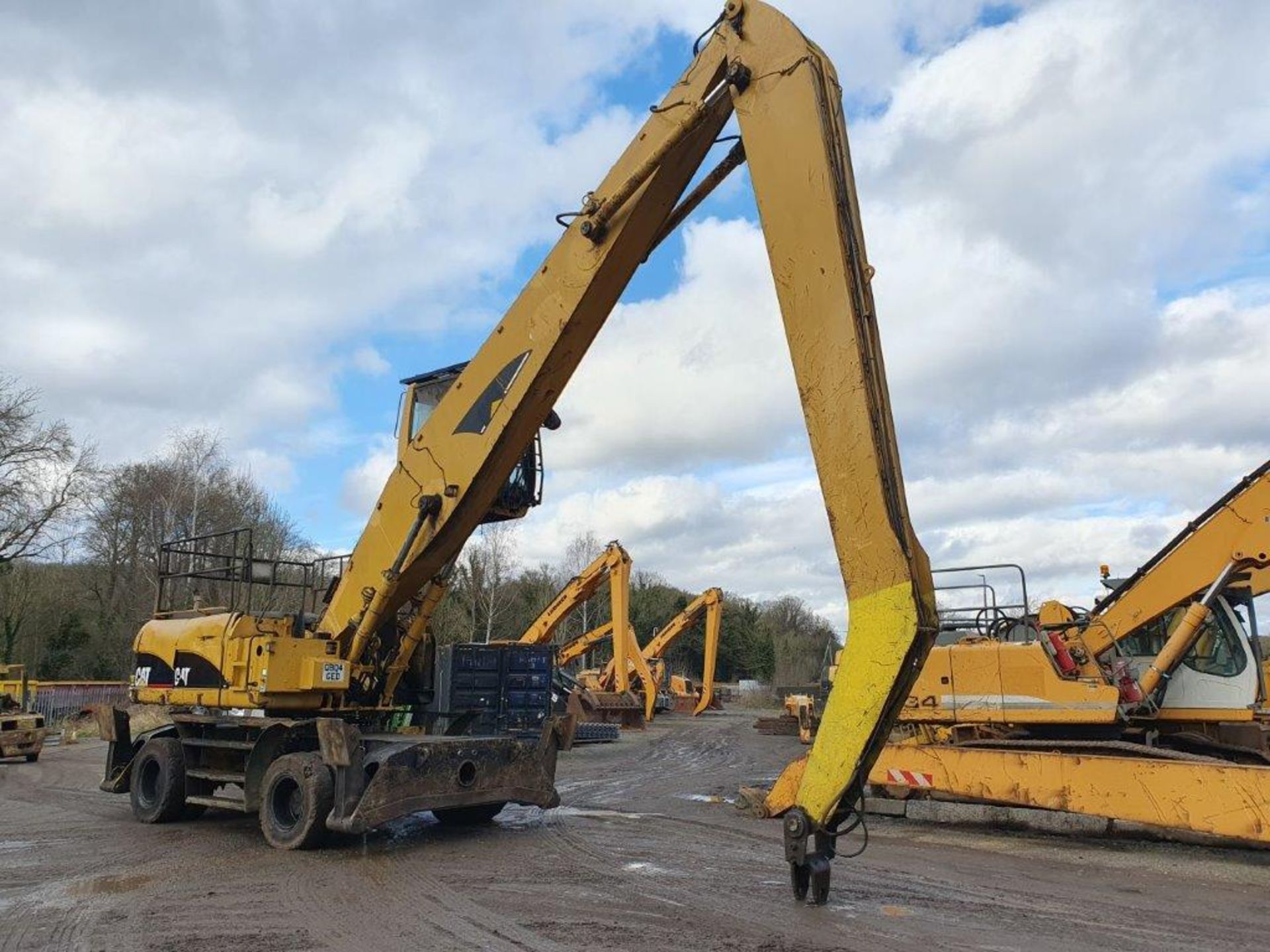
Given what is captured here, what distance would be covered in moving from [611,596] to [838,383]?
78.4 ft

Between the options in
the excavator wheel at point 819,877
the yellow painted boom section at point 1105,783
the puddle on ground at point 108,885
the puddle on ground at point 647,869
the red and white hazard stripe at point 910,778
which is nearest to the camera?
the excavator wheel at point 819,877

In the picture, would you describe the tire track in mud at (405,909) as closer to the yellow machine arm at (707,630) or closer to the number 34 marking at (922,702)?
the number 34 marking at (922,702)

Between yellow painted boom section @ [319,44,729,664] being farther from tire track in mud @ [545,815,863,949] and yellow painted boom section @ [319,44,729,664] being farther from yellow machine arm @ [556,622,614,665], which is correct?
yellow machine arm @ [556,622,614,665]

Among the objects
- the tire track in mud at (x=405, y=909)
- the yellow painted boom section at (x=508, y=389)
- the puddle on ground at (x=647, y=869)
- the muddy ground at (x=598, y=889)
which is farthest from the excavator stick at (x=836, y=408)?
the tire track in mud at (x=405, y=909)

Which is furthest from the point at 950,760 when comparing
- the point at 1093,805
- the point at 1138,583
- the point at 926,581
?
the point at 926,581

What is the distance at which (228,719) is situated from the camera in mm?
9094

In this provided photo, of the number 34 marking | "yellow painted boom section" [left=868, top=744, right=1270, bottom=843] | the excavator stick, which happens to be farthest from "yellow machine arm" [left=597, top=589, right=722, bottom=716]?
the excavator stick

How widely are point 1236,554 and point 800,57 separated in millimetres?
8428

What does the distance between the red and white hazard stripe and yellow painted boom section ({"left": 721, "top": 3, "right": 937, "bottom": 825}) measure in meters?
5.43

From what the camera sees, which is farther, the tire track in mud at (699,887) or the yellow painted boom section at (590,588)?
the yellow painted boom section at (590,588)

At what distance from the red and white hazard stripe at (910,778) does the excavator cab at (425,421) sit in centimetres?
500

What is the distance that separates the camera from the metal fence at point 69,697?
27906 millimetres

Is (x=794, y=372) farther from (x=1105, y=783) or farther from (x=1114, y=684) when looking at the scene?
(x=1114, y=684)

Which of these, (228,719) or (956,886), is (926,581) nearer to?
(956,886)
